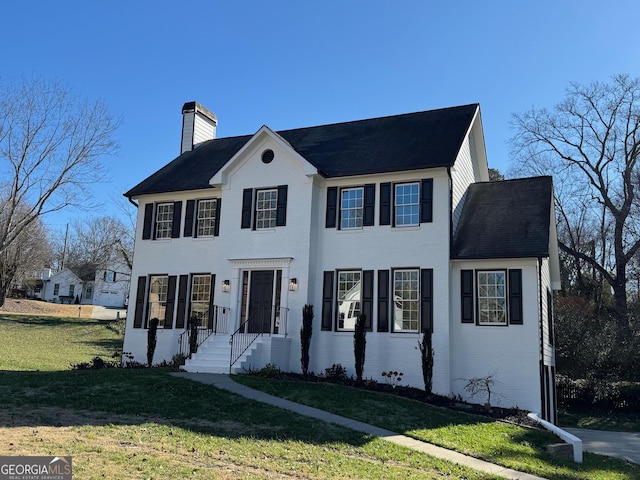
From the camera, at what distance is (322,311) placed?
18.1 metres

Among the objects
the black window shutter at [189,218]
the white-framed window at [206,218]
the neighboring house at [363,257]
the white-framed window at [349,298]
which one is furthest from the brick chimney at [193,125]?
the white-framed window at [349,298]

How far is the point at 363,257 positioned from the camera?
58.9 ft

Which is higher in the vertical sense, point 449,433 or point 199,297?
point 199,297

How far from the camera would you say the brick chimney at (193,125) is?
80.5ft

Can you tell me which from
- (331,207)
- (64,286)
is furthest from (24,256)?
A: (331,207)

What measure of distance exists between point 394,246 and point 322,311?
120 inches

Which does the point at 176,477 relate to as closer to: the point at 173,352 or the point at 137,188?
the point at 173,352

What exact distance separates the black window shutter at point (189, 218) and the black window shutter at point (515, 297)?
10921 mm

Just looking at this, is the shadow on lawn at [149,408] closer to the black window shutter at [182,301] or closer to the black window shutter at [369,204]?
the black window shutter at [182,301]

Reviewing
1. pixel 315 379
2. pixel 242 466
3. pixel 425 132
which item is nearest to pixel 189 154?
pixel 425 132

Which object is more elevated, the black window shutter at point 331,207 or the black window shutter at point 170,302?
the black window shutter at point 331,207

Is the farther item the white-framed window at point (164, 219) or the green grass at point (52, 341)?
the green grass at point (52, 341)

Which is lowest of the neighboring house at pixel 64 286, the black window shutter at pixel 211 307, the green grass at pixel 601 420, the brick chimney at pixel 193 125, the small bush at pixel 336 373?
the green grass at pixel 601 420

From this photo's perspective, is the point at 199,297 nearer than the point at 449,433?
No
